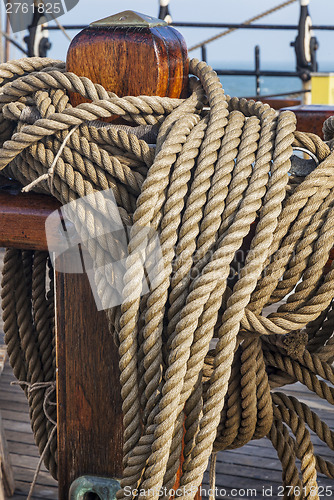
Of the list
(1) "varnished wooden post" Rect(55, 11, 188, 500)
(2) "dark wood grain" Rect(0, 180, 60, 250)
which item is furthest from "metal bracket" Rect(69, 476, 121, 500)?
(2) "dark wood grain" Rect(0, 180, 60, 250)

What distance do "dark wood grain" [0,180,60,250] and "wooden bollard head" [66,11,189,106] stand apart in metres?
0.16

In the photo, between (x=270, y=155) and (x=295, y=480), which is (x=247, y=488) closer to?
(x=295, y=480)

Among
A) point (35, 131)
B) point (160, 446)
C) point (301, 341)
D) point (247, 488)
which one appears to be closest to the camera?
point (160, 446)

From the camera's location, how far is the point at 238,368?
958mm

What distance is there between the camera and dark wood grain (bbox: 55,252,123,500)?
2.76 feet

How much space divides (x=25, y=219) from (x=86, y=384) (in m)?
0.24

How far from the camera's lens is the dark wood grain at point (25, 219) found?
2.76 ft

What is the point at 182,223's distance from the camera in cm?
78

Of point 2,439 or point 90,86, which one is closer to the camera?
point 90,86

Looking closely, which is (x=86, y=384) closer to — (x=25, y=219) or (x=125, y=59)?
(x=25, y=219)

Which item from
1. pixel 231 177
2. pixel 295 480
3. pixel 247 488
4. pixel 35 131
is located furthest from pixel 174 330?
pixel 247 488

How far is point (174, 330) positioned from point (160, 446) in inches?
5.5

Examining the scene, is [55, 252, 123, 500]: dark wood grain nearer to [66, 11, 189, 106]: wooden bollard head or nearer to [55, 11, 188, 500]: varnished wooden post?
[55, 11, 188, 500]: varnished wooden post

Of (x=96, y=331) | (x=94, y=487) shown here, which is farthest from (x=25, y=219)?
(x=94, y=487)
